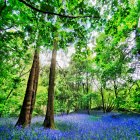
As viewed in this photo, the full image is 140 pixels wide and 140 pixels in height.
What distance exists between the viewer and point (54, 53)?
489 inches

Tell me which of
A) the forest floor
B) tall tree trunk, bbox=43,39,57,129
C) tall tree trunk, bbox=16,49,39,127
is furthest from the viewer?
tall tree trunk, bbox=43,39,57,129

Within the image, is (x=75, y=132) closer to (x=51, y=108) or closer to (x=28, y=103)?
(x=51, y=108)

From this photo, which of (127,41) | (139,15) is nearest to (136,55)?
Answer: (127,41)

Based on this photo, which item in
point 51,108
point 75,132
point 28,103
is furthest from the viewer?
point 51,108

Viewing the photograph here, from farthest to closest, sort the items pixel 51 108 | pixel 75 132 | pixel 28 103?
pixel 51 108 < pixel 28 103 < pixel 75 132

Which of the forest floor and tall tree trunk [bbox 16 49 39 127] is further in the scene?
tall tree trunk [bbox 16 49 39 127]

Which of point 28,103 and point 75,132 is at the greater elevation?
point 28,103

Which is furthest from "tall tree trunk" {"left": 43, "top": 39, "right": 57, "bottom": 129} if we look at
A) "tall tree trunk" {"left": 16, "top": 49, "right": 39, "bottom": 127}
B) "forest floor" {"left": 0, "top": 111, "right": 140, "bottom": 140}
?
"tall tree trunk" {"left": 16, "top": 49, "right": 39, "bottom": 127}

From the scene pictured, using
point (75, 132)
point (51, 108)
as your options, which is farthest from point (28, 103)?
point (75, 132)

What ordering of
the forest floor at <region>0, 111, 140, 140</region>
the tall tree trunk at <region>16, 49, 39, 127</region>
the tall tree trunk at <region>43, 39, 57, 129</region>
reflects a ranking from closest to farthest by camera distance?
the forest floor at <region>0, 111, 140, 140</region> → the tall tree trunk at <region>16, 49, 39, 127</region> → the tall tree trunk at <region>43, 39, 57, 129</region>

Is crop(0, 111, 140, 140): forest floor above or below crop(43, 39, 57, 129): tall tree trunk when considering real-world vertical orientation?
below

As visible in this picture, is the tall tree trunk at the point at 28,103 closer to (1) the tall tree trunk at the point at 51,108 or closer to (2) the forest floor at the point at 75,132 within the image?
(2) the forest floor at the point at 75,132

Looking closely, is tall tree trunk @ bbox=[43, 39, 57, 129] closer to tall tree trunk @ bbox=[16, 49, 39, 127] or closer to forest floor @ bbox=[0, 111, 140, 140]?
forest floor @ bbox=[0, 111, 140, 140]

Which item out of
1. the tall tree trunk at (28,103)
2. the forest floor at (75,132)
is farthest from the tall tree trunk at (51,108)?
the tall tree trunk at (28,103)
